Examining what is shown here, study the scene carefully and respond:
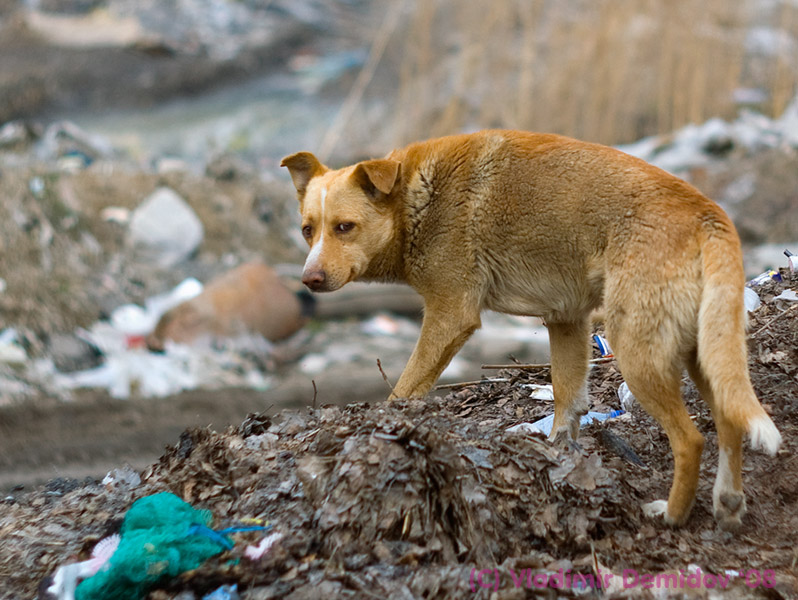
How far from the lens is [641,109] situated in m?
12.5

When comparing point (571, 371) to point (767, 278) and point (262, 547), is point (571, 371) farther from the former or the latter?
point (767, 278)

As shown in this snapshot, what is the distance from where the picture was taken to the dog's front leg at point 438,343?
3730 millimetres

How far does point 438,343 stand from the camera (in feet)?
12.3

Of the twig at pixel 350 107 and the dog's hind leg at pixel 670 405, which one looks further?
the twig at pixel 350 107

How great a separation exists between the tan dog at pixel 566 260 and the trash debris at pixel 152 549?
128 centimetres

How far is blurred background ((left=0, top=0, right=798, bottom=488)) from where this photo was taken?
25.1 ft

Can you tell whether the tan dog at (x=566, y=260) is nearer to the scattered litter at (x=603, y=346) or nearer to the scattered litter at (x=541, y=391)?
the scattered litter at (x=541, y=391)

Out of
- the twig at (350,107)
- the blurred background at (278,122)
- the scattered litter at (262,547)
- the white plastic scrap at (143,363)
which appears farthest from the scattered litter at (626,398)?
the twig at (350,107)

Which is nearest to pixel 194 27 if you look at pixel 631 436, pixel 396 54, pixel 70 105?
pixel 70 105

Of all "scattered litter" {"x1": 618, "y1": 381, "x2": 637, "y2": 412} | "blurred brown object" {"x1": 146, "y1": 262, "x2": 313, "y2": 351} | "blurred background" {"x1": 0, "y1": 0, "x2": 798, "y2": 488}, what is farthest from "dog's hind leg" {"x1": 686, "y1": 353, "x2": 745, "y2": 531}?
"blurred brown object" {"x1": 146, "y1": 262, "x2": 313, "y2": 351}

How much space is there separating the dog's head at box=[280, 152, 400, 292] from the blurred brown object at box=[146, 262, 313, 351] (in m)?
3.78

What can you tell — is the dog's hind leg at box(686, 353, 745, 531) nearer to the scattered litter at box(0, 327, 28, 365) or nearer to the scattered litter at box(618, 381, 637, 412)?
the scattered litter at box(618, 381, 637, 412)

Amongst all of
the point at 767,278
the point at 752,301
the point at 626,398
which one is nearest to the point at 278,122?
the point at 767,278

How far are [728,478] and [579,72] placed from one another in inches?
392
